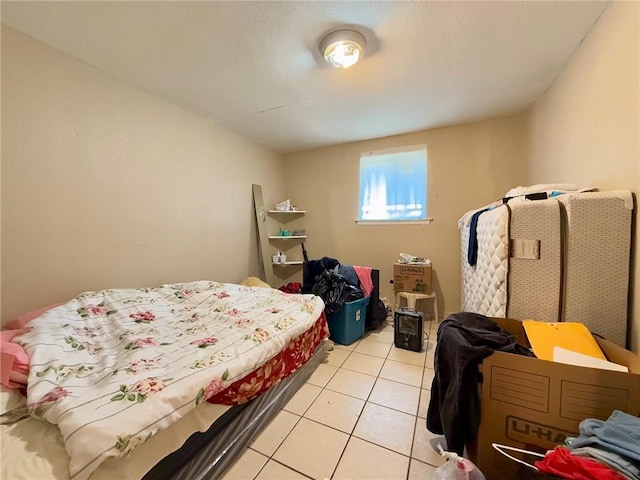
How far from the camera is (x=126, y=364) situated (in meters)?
1.08

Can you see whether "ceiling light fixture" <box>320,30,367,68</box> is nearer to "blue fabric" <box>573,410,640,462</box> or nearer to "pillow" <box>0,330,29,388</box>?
"blue fabric" <box>573,410,640,462</box>

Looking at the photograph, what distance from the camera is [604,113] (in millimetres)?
1430

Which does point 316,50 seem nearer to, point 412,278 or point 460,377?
point 460,377

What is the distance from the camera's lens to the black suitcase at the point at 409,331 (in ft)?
7.75

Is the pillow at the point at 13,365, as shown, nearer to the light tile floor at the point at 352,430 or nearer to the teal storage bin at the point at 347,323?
the light tile floor at the point at 352,430

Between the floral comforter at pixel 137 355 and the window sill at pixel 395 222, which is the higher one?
the window sill at pixel 395 222

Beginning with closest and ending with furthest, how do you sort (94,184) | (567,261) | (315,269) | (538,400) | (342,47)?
(538,400) < (567,261) < (342,47) < (94,184) < (315,269)

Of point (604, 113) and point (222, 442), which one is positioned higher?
point (604, 113)

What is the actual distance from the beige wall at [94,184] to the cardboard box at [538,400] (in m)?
2.64

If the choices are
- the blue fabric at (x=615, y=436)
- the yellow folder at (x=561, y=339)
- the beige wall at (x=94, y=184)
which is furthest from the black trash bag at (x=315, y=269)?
the blue fabric at (x=615, y=436)

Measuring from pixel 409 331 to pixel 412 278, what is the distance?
74 centimetres

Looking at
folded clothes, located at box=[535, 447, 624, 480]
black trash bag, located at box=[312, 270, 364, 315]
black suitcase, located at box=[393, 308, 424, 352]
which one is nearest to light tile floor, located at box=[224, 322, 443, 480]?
black suitcase, located at box=[393, 308, 424, 352]

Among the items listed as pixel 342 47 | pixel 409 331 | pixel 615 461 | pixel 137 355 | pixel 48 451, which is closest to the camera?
pixel 615 461

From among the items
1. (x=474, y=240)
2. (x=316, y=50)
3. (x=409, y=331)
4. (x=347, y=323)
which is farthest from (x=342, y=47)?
(x=409, y=331)
